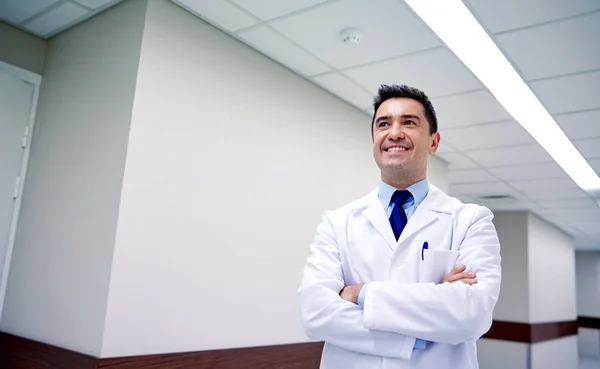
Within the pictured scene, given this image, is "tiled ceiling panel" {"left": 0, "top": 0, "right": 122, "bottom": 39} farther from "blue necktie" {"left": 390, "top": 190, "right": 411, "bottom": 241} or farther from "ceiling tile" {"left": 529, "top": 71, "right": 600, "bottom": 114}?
"ceiling tile" {"left": 529, "top": 71, "right": 600, "bottom": 114}

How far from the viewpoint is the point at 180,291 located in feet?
9.48

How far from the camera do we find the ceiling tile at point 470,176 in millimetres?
6527

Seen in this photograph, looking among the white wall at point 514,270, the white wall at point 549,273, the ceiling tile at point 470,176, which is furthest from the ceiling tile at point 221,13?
the white wall at point 549,273

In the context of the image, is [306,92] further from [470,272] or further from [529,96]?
[470,272]

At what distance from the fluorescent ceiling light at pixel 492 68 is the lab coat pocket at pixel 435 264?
185cm

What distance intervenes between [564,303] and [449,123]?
7.80 metres

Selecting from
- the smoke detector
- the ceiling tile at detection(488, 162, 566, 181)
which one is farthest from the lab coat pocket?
the ceiling tile at detection(488, 162, 566, 181)

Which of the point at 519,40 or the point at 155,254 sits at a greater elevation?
the point at 519,40

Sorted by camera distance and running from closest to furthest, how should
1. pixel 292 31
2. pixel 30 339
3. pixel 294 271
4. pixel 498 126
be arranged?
pixel 30 339 < pixel 292 31 < pixel 294 271 < pixel 498 126

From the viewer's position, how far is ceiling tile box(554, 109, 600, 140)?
425cm

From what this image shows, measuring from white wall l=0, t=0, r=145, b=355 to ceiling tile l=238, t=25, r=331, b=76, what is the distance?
77cm

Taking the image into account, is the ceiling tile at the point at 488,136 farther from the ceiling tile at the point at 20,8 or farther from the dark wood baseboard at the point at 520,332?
the dark wood baseboard at the point at 520,332

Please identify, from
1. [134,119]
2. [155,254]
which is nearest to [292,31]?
[134,119]

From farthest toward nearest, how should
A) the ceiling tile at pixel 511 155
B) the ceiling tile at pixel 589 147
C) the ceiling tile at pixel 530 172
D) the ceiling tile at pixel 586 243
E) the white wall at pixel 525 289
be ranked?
the ceiling tile at pixel 586 243
the white wall at pixel 525 289
the ceiling tile at pixel 530 172
the ceiling tile at pixel 511 155
the ceiling tile at pixel 589 147
